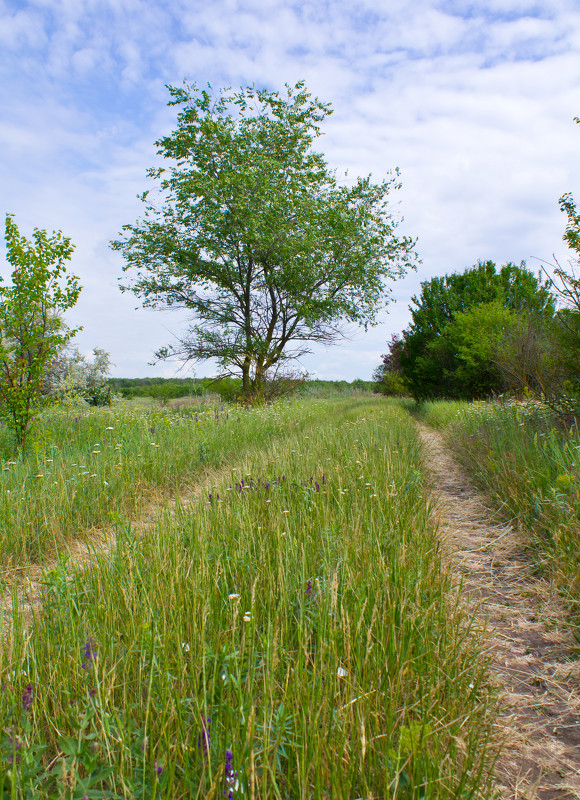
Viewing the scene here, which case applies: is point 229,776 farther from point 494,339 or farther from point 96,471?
point 494,339

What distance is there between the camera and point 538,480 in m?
4.23

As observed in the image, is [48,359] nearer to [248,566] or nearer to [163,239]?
[248,566]

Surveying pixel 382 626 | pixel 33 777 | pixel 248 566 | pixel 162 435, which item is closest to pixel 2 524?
pixel 248 566

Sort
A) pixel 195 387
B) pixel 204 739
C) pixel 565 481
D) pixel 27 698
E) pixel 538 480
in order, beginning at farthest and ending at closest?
1. pixel 195 387
2. pixel 538 480
3. pixel 565 481
4. pixel 27 698
5. pixel 204 739

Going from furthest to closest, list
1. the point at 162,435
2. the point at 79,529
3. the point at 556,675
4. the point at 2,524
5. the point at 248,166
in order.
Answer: the point at 248,166 < the point at 162,435 < the point at 79,529 < the point at 2,524 < the point at 556,675

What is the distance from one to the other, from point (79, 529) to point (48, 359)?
4.05 m

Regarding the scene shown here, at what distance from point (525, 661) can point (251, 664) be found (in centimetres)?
161

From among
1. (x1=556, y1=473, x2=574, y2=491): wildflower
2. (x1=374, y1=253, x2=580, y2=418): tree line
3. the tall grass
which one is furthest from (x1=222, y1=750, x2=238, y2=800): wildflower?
(x1=374, y1=253, x2=580, y2=418): tree line

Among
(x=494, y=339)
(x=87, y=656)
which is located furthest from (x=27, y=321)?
(x=494, y=339)

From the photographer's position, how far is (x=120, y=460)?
583 centimetres

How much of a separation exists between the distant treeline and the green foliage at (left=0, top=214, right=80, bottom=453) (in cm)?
1277

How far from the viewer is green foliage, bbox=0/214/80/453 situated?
6.98 meters

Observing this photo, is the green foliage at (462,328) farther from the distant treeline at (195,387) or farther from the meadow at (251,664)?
the meadow at (251,664)

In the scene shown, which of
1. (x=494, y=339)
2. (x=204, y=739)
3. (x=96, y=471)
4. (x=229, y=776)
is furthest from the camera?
(x=494, y=339)
